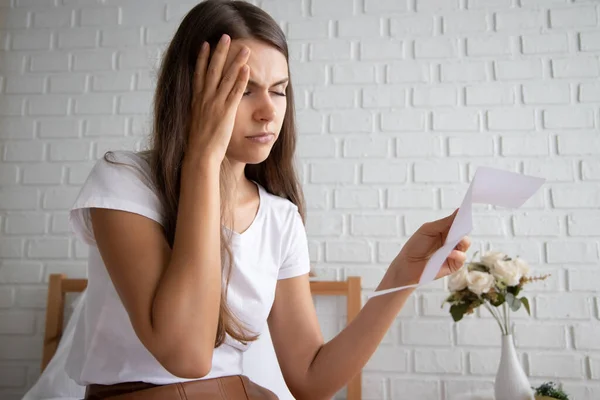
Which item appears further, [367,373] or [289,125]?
[367,373]

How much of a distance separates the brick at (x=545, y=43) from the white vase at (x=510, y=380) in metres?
1.16

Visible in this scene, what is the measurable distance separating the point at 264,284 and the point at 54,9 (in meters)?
1.97

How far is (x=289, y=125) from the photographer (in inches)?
46.6

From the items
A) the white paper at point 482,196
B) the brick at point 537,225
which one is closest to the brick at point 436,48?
the brick at point 537,225

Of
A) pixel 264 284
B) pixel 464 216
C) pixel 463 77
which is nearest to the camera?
pixel 464 216

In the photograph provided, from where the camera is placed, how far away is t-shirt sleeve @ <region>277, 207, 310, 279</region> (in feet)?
3.77

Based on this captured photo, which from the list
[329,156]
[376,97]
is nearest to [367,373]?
[329,156]

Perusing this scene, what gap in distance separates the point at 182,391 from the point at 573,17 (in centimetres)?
212

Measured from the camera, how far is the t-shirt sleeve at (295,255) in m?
1.15

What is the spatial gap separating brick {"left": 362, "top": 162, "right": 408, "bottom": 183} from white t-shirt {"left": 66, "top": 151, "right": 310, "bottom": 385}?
1.11 metres

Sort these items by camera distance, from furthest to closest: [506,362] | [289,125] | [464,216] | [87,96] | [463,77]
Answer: [87,96] < [463,77] < [506,362] < [289,125] < [464,216]

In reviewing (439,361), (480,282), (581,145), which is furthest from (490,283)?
(581,145)

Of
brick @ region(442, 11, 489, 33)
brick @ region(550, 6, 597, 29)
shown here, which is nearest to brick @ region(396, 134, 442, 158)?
brick @ region(442, 11, 489, 33)

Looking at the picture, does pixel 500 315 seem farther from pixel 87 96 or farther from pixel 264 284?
pixel 87 96
